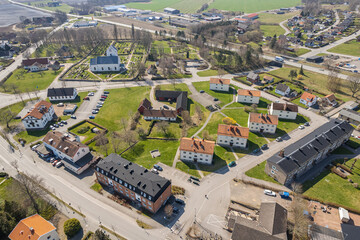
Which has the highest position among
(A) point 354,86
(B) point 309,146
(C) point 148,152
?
(A) point 354,86

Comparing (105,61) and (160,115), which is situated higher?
(105,61)

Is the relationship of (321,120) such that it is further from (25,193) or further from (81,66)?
(81,66)

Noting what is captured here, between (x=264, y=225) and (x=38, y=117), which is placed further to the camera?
(x=38, y=117)

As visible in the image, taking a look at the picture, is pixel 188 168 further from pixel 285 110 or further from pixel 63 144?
pixel 285 110

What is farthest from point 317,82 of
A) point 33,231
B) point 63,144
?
point 33,231

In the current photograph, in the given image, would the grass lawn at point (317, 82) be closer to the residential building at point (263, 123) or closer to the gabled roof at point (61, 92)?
the residential building at point (263, 123)
